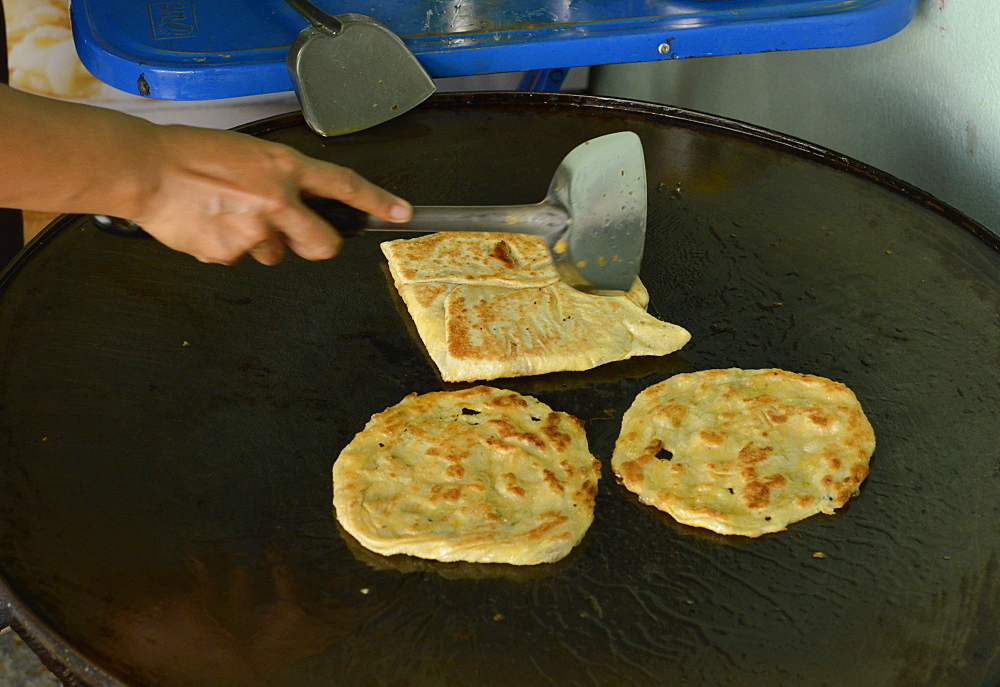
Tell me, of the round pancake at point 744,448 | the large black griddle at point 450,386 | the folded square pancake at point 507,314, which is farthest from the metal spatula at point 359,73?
the round pancake at point 744,448

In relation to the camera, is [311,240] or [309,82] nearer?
[311,240]

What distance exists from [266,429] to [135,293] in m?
0.50

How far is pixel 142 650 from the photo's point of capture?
1.21m

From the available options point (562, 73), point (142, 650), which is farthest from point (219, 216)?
point (562, 73)

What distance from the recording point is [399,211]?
1490 mm

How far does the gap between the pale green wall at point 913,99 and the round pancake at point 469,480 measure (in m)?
1.28

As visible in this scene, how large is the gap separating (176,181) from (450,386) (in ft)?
2.00

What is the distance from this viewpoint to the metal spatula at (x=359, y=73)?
2270 millimetres

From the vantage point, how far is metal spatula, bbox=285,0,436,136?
89.4 inches

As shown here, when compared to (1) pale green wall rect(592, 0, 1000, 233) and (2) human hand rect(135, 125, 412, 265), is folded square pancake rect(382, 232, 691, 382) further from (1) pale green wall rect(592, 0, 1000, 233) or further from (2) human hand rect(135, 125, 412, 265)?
A: (1) pale green wall rect(592, 0, 1000, 233)

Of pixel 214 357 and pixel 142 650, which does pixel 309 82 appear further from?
pixel 142 650

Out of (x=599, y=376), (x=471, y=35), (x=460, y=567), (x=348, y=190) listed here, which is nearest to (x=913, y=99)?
(x=471, y=35)

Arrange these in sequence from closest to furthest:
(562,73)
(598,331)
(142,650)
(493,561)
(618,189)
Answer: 1. (142,650)
2. (493,561)
3. (618,189)
4. (598,331)
5. (562,73)

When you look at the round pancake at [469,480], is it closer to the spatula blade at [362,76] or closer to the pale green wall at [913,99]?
the spatula blade at [362,76]
